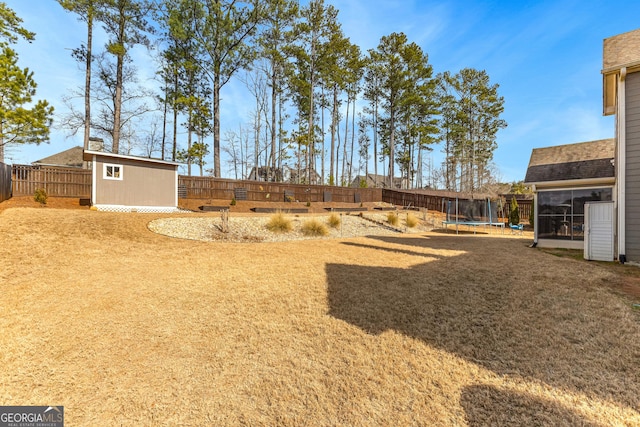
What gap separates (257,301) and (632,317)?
201 inches

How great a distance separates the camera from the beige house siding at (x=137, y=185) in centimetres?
1152

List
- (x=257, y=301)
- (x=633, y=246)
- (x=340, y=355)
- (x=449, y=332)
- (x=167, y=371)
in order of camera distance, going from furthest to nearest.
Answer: (x=633, y=246) < (x=257, y=301) < (x=449, y=332) < (x=340, y=355) < (x=167, y=371)

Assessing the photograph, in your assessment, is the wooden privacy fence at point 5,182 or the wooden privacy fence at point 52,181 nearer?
the wooden privacy fence at point 5,182

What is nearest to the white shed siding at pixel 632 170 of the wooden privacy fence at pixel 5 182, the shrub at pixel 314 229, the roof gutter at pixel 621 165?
the roof gutter at pixel 621 165

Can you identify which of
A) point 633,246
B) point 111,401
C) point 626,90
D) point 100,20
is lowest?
point 111,401

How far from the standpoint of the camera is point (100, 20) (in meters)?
16.9

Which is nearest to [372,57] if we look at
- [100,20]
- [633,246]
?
[100,20]

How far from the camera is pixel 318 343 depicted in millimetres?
3020

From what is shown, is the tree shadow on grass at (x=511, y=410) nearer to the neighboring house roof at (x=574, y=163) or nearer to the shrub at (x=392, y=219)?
the neighboring house roof at (x=574, y=163)

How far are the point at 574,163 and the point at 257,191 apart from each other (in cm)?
1638

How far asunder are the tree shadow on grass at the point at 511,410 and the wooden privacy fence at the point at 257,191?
16.8 metres

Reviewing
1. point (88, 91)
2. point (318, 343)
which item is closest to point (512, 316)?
point (318, 343)

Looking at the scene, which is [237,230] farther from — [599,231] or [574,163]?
[574,163]

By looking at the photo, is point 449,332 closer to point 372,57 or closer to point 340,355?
point 340,355
